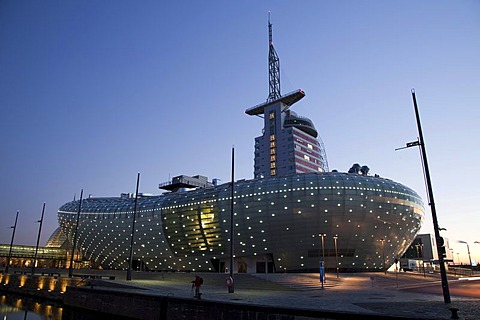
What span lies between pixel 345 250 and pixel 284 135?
302 ft

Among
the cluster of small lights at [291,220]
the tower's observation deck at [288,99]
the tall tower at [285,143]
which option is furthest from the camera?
the tower's observation deck at [288,99]

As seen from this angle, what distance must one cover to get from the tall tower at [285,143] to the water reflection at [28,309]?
122m

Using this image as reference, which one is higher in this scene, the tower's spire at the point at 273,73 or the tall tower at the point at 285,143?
the tower's spire at the point at 273,73

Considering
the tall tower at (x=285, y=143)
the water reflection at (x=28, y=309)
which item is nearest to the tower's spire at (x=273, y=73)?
the tall tower at (x=285, y=143)

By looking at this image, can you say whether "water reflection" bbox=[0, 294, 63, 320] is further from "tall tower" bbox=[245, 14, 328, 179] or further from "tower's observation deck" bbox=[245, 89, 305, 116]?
"tower's observation deck" bbox=[245, 89, 305, 116]

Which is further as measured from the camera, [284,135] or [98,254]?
[284,135]

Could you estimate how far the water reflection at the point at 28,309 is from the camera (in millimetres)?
25797

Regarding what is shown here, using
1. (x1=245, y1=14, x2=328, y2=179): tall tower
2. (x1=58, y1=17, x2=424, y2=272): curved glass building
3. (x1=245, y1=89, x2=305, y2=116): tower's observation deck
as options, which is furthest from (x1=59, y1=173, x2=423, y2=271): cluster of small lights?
(x1=245, y1=89, x2=305, y2=116): tower's observation deck

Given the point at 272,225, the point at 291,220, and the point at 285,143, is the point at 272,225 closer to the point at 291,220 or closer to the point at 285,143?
the point at 291,220

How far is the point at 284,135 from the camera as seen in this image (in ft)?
515

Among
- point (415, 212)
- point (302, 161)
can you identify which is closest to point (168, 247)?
point (415, 212)

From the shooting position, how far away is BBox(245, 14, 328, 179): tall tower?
15375cm

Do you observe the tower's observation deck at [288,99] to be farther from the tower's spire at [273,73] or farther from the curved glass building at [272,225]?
the curved glass building at [272,225]

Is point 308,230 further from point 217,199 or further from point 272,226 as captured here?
point 217,199
